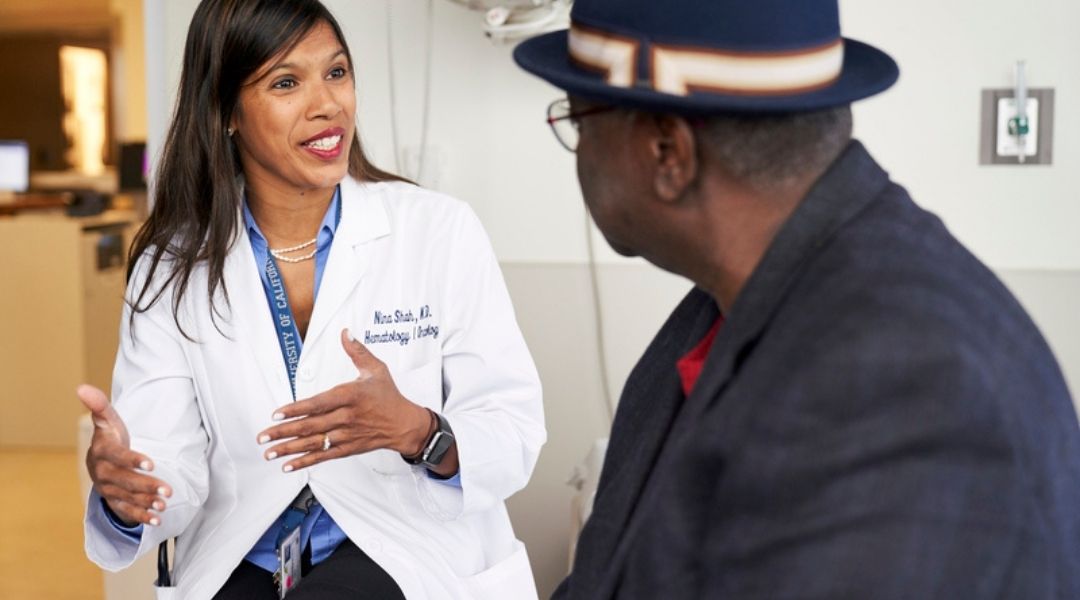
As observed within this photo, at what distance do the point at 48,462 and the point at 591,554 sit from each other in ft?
15.3

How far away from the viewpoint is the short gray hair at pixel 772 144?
891 mm

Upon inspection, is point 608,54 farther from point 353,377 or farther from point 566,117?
point 353,377

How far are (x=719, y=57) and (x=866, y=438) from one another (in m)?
0.30

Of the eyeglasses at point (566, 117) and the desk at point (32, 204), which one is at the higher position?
the eyeglasses at point (566, 117)

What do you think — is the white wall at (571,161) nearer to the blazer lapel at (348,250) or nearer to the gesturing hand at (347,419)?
the blazer lapel at (348,250)

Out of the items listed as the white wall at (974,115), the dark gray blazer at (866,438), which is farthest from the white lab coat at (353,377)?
the white wall at (974,115)

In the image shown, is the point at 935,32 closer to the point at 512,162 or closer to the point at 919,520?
the point at 512,162

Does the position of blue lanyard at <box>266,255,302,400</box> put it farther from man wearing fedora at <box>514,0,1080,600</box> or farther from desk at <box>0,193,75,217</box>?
desk at <box>0,193,75,217</box>

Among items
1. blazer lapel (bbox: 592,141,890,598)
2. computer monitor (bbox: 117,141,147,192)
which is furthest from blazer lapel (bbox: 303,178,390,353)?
computer monitor (bbox: 117,141,147,192)

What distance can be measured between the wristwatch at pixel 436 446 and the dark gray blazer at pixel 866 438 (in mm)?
676

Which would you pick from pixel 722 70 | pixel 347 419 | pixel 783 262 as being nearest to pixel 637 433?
pixel 783 262

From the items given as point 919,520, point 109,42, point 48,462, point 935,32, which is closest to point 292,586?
point 919,520

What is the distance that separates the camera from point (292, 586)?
165cm

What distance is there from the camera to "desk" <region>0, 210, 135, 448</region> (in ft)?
17.5
